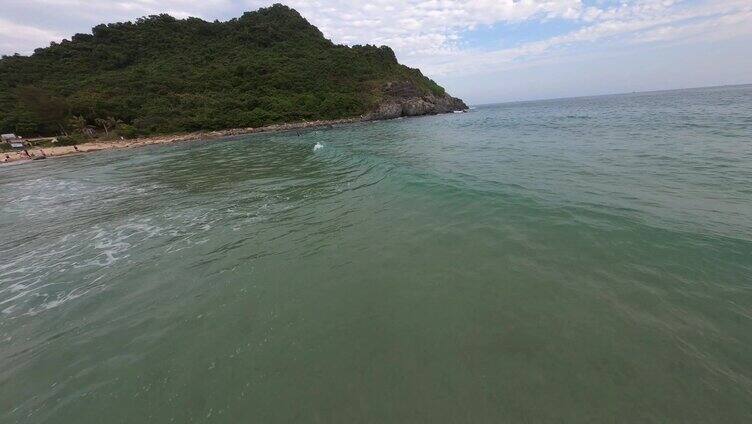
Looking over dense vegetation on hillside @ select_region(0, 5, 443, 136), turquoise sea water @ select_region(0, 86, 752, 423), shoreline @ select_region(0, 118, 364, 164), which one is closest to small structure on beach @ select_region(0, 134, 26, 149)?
shoreline @ select_region(0, 118, 364, 164)

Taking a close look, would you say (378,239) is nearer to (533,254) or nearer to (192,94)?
(533,254)

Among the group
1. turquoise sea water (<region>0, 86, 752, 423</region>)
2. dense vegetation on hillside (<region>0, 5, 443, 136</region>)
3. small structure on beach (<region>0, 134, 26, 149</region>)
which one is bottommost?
turquoise sea water (<region>0, 86, 752, 423</region>)

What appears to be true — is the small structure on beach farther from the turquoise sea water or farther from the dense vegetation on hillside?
the turquoise sea water

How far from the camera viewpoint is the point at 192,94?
74812 mm

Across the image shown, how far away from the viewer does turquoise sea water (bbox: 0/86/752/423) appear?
3695 millimetres

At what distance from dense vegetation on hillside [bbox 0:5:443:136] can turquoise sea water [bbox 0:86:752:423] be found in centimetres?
6647

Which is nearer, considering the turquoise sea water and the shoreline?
the turquoise sea water

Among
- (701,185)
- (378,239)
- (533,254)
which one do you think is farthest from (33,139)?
(701,185)

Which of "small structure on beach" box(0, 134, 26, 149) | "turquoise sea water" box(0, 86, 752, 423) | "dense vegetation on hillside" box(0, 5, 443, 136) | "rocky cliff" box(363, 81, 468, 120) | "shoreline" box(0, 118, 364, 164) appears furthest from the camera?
"rocky cliff" box(363, 81, 468, 120)

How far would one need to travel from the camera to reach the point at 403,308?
532 cm

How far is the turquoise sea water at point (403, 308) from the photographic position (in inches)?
145

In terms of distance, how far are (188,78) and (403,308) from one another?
100621 millimetres

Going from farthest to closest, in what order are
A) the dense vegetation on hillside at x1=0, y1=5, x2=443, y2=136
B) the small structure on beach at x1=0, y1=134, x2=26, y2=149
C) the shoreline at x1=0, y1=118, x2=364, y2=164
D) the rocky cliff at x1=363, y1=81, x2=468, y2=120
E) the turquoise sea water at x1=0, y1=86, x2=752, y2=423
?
the rocky cliff at x1=363, y1=81, x2=468, y2=120 < the dense vegetation on hillside at x1=0, y1=5, x2=443, y2=136 < the small structure on beach at x1=0, y1=134, x2=26, y2=149 < the shoreline at x1=0, y1=118, x2=364, y2=164 < the turquoise sea water at x1=0, y1=86, x2=752, y2=423

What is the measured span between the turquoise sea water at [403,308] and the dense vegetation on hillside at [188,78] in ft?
218
